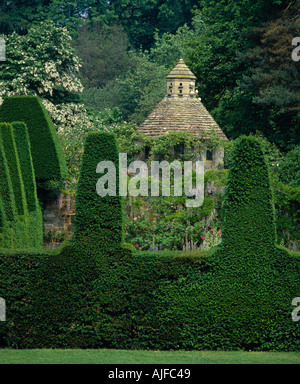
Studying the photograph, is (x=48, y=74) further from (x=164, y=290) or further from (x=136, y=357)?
(x=136, y=357)

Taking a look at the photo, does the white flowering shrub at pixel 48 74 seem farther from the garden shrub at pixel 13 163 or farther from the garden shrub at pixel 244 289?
the garden shrub at pixel 244 289

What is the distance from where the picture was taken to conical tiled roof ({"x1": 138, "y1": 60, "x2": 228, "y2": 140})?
1218 inches

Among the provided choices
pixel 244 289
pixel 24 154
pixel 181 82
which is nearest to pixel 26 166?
pixel 24 154

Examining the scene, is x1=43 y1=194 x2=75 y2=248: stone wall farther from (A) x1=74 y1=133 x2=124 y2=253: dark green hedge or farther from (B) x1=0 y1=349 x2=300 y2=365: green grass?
(B) x1=0 y1=349 x2=300 y2=365: green grass

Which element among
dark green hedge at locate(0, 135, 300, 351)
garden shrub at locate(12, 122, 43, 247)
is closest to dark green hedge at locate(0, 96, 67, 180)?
garden shrub at locate(12, 122, 43, 247)

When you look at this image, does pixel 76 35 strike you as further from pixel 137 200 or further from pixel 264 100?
pixel 137 200

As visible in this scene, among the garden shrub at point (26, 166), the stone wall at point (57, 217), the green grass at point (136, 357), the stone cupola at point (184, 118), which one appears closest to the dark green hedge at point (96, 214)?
the green grass at point (136, 357)

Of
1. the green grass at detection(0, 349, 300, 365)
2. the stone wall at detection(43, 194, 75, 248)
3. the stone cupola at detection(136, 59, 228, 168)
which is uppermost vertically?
the stone cupola at detection(136, 59, 228, 168)

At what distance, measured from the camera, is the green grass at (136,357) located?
38.9ft

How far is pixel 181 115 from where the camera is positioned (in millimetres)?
31641

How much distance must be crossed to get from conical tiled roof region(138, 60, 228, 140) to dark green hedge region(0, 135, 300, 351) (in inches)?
688

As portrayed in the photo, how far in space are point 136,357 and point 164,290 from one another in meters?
1.46

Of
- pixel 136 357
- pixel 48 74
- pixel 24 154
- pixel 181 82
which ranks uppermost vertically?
pixel 48 74
